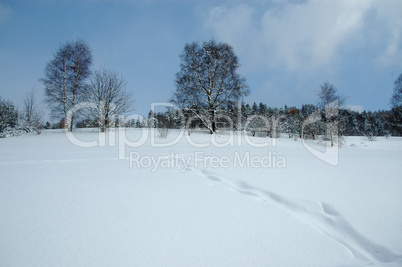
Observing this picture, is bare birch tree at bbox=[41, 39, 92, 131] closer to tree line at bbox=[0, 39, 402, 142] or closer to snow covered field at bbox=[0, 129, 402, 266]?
tree line at bbox=[0, 39, 402, 142]

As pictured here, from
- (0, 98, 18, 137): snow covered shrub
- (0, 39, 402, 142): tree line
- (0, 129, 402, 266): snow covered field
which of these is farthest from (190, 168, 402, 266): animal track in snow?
(0, 98, 18, 137): snow covered shrub

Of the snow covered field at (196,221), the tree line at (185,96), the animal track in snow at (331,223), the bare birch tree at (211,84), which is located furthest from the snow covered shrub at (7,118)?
the animal track in snow at (331,223)

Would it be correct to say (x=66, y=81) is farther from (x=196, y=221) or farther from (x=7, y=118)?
(x=196, y=221)

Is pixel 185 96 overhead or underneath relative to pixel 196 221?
overhead

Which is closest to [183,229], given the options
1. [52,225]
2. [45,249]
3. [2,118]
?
[45,249]

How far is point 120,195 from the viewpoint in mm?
2271

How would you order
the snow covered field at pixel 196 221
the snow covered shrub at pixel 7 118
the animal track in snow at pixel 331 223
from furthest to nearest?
the snow covered shrub at pixel 7 118, the animal track in snow at pixel 331 223, the snow covered field at pixel 196 221

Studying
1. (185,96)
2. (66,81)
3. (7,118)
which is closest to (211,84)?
(185,96)

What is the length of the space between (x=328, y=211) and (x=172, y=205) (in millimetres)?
1859

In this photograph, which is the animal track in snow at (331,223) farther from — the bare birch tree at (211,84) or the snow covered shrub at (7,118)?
the snow covered shrub at (7,118)

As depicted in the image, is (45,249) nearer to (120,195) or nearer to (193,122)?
(120,195)

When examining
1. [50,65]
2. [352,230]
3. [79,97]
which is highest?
[50,65]

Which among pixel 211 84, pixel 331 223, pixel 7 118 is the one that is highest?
pixel 211 84

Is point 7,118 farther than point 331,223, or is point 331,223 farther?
point 7,118
